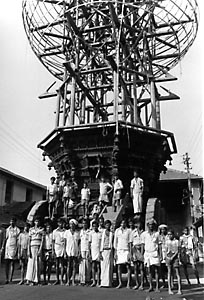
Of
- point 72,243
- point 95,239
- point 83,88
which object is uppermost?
point 83,88

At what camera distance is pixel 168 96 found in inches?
790

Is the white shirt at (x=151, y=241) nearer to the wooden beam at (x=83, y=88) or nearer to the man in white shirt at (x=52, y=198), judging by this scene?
the man in white shirt at (x=52, y=198)

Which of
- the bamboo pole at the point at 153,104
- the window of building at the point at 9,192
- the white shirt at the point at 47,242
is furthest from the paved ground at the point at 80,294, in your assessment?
the window of building at the point at 9,192

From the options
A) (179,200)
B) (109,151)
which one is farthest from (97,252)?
(179,200)

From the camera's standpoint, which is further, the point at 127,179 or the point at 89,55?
the point at 89,55

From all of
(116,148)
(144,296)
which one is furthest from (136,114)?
(144,296)

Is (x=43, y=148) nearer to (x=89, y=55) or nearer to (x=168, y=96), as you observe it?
(x=89, y=55)

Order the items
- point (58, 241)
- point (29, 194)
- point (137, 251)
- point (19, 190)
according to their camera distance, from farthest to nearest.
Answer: point (29, 194)
point (19, 190)
point (58, 241)
point (137, 251)

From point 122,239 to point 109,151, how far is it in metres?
6.93

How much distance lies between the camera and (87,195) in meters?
13.3

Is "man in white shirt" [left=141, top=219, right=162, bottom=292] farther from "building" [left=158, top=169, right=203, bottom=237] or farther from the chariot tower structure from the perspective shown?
"building" [left=158, top=169, right=203, bottom=237]

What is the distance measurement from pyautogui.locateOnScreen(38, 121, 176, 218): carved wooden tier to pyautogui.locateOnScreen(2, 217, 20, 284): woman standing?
225 inches

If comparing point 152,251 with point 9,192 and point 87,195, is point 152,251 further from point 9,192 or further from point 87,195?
point 9,192

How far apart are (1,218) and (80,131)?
7.60 meters
